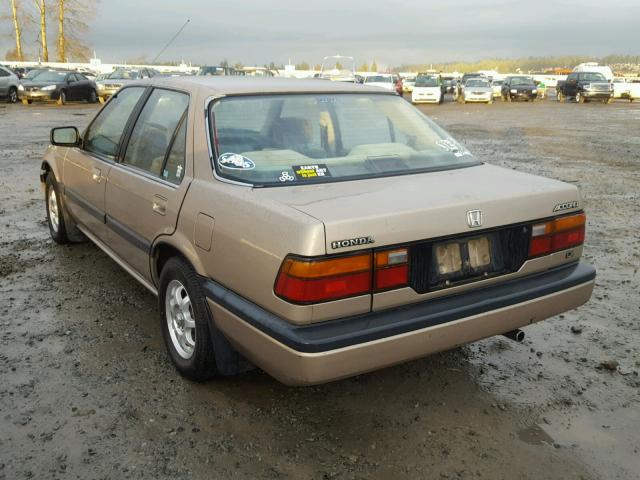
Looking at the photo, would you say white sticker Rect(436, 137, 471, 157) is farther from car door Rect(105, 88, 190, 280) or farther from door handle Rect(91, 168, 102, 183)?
door handle Rect(91, 168, 102, 183)

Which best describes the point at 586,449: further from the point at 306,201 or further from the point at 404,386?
the point at 306,201

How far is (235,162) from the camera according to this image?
315cm

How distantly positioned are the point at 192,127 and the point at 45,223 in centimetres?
414

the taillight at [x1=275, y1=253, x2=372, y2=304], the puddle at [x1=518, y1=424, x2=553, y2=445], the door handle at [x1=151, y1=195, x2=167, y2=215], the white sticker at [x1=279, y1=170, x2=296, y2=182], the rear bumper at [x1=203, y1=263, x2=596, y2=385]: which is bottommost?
the puddle at [x1=518, y1=424, x2=553, y2=445]

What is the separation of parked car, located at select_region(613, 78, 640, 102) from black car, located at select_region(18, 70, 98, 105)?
2870 cm

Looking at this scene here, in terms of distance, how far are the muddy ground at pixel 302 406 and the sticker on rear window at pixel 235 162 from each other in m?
1.16

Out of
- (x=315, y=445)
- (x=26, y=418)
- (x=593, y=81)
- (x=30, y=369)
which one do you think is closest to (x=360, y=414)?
(x=315, y=445)

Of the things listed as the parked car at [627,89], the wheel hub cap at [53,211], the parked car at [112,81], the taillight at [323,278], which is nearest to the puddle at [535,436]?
the taillight at [323,278]

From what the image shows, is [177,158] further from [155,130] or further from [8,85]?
[8,85]

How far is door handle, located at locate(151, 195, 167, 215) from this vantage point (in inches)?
133

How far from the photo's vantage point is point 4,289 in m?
4.72

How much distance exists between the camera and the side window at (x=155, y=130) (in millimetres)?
3594

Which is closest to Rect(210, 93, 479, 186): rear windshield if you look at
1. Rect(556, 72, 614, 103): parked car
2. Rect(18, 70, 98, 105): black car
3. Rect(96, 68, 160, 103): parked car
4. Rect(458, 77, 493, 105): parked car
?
Rect(96, 68, 160, 103): parked car

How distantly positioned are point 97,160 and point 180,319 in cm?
164
